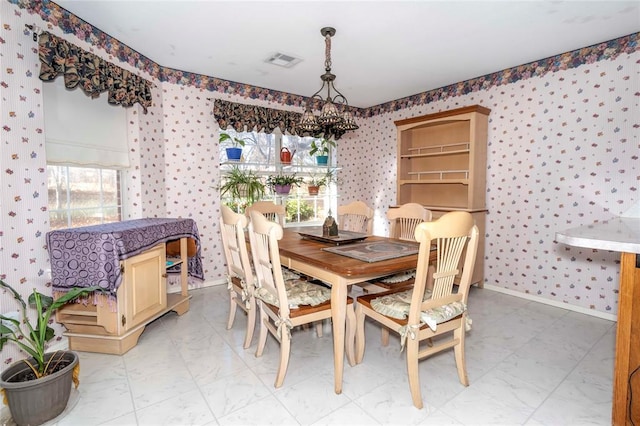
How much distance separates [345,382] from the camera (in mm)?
1942

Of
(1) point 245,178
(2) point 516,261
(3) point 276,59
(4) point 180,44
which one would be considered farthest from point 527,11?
(1) point 245,178

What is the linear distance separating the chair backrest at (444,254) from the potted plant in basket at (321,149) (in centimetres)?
298

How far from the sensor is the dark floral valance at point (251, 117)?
3588 mm

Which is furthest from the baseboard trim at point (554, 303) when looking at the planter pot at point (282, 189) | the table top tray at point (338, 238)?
the planter pot at point (282, 189)

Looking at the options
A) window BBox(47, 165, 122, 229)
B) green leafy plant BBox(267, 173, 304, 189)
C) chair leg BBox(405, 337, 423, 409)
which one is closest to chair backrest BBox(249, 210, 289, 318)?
chair leg BBox(405, 337, 423, 409)

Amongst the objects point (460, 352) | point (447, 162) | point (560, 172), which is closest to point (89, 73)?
point (460, 352)

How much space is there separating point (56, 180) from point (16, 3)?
1.13 meters

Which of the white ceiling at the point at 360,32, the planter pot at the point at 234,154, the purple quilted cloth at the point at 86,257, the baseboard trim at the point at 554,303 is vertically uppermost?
the white ceiling at the point at 360,32

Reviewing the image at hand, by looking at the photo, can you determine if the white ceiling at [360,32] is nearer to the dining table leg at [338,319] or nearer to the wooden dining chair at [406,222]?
the wooden dining chair at [406,222]

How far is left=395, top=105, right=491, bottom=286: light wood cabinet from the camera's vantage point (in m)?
3.47

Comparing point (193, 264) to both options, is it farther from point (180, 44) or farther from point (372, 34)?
point (372, 34)

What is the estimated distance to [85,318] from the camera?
2334mm

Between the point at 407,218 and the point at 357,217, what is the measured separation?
50cm

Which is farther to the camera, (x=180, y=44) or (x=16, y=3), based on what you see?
(x=180, y=44)
